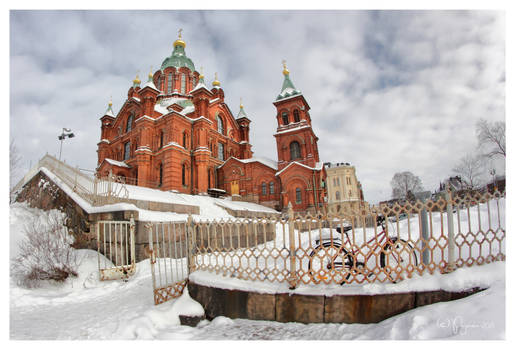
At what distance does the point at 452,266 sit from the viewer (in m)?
3.29

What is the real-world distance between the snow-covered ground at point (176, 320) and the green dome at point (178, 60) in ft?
101

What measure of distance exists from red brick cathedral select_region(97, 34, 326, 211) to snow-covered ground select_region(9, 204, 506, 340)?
16343mm

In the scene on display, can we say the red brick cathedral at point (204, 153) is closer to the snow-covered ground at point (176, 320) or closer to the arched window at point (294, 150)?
the arched window at point (294, 150)

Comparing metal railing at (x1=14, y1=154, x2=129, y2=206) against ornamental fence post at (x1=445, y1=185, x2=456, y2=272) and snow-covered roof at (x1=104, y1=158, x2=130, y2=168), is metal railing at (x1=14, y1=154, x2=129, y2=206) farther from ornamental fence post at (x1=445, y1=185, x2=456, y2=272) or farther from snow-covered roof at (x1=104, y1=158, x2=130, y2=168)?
snow-covered roof at (x1=104, y1=158, x2=130, y2=168)

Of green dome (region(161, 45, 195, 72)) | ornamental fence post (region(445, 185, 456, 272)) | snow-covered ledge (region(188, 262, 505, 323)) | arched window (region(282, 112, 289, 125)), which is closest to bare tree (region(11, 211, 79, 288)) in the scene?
snow-covered ledge (region(188, 262, 505, 323))

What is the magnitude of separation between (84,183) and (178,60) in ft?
87.5

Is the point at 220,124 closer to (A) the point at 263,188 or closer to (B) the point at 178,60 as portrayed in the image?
(A) the point at 263,188

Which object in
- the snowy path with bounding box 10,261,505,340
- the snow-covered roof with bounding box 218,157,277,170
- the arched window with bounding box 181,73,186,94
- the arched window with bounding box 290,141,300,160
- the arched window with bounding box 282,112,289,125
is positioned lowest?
the snowy path with bounding box 10,261,505,340

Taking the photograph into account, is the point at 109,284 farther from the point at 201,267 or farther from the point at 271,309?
the point at 271,309

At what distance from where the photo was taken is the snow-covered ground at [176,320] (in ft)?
8.92

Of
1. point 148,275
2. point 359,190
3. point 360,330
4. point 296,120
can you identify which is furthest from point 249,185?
point 359,190

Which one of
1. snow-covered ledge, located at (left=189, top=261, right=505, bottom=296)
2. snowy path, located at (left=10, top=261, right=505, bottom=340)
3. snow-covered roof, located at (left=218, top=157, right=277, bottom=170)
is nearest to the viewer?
snowy path, located at (left=10, top=261, right=505, bottom=340)

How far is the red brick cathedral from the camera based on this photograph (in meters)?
22.1

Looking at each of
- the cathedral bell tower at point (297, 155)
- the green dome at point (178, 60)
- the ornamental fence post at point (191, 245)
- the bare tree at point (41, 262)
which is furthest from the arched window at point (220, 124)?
the ornamental fence post at point (191, 245)
